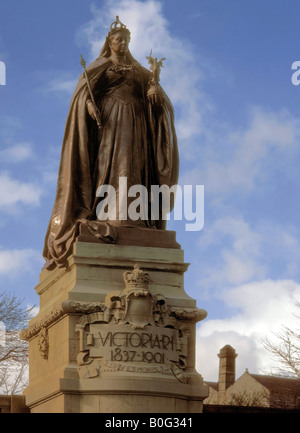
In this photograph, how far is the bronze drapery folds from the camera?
19391 millimetres

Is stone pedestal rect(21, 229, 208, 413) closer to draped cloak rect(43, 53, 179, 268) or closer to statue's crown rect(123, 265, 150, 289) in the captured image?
statue's crown rect(123, 265, 150, 289)

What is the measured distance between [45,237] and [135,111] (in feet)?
9.37

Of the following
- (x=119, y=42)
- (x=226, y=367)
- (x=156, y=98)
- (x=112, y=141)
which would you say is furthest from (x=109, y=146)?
(x=226, y=367)

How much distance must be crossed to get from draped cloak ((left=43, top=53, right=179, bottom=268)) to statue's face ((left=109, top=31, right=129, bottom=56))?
25 centimetres

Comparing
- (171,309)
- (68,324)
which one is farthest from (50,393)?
(171,309)

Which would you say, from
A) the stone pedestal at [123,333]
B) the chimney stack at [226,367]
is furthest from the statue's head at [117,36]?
the chimney stack at [226,367]

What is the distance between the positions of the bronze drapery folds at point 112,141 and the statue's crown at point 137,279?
4.29ft

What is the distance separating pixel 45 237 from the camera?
65.2 ft

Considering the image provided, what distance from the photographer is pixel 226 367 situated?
5831 centimetres

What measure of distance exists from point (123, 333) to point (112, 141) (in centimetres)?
387
